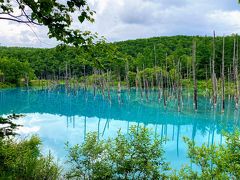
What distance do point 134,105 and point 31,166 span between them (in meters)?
45.3

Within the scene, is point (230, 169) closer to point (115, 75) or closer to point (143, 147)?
point (143, 147)

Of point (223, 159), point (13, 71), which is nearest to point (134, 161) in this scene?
point (223, 159)

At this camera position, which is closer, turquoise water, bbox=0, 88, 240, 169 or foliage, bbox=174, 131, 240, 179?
foliage, bbox=174, 131, 240, 179

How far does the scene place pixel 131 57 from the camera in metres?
10.9

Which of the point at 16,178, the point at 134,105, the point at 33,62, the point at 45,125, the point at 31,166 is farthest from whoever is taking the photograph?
the point at 33,62

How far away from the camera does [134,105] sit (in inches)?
2253

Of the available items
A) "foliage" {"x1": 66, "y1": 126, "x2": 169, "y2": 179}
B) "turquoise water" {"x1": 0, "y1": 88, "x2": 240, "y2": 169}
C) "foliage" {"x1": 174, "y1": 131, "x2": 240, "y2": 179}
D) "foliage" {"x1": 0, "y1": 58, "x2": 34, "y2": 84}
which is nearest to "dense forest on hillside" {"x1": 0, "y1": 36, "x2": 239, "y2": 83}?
"foliage" {"x1": 66, "y1": 126, "x2": 169, "y2": 179}

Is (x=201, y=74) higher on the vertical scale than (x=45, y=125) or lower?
higher

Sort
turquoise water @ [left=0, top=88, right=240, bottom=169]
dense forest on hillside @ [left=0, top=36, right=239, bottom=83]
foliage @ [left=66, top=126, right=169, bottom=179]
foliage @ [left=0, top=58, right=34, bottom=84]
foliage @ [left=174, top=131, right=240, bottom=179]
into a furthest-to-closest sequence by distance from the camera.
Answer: foliage @ [left=0, top=58, right=34, bottom=84], turquoise water @ [left=0, top=88, right=240, bottom=169], foliage @ [left=66, top=126, right=169, bottom=179], foliage @ [left=174, top=131, right=240, bottom=179], dense forest on hillside @ [left=0, top=36, right=239, bottom=83]

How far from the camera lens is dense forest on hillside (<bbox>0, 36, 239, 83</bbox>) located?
6.39m

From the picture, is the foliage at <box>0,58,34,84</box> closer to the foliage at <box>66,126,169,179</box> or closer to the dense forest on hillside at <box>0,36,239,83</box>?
the dense forest on hillside at <box>0,36,239,83</box>

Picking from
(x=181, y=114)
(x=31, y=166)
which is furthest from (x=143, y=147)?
(x=181, y=114)

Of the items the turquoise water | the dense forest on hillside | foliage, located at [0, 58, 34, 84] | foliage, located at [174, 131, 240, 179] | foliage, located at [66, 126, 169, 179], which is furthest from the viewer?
foliage, located at [0, 58, 34, 84]

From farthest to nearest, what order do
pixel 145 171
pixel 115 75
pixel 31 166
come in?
1. pixel 115 75
2. pixel 31 166
3. pixel 145 171
